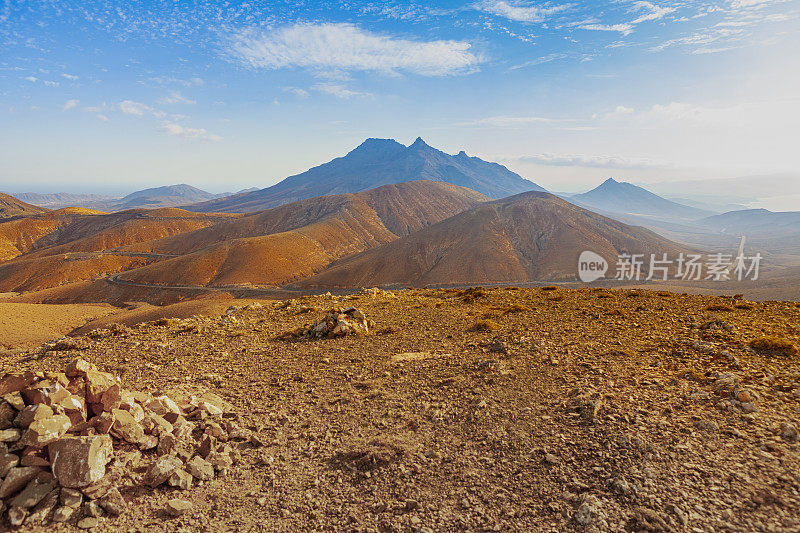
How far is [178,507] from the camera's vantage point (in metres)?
5.78

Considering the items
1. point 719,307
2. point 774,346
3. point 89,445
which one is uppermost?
point 719,307

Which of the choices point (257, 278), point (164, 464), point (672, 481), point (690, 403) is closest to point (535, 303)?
point (690, 403)

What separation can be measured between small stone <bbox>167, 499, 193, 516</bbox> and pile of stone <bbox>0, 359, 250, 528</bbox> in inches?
12.7

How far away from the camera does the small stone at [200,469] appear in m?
6.50

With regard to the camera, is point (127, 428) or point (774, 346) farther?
point (774, 346)

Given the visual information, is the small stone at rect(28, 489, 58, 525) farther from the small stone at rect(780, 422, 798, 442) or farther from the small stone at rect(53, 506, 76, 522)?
the small stone at rect(780, 422, 798, 442)

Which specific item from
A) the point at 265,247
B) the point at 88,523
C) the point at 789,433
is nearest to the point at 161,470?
the point at 88,523

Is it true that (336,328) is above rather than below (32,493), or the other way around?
above

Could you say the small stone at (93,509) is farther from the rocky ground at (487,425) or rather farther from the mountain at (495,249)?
the mountain at (495,249)

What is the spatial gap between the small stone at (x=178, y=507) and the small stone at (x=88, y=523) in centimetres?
96

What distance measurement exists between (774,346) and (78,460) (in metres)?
16.9

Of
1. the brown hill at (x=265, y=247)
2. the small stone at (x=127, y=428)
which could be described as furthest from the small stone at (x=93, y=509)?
the brown hill at (x=265, y=247)

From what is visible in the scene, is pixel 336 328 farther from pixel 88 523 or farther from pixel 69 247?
pixel 69 247

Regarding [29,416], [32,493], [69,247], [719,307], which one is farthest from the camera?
[69,247]
